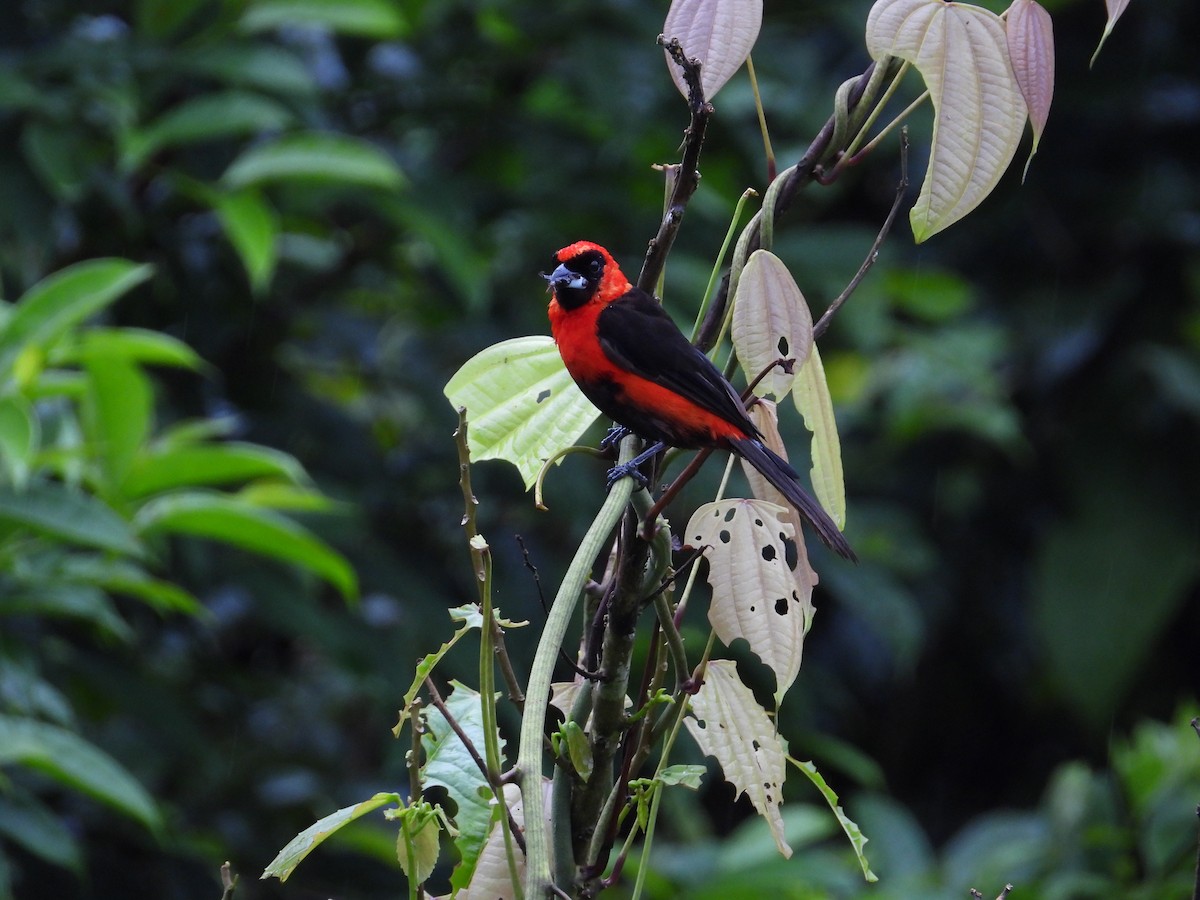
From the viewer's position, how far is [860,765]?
2.82 m

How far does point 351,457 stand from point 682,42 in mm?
2088

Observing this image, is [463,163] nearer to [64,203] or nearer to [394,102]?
[394,102]

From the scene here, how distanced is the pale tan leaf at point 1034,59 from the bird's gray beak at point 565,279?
810mm

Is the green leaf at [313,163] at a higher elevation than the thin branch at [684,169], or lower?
higher

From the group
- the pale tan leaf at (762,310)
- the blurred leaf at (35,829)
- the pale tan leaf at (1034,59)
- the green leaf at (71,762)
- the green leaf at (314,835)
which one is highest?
the pale tan leaf at (1034,59)

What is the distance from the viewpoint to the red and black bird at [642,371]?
106 cm

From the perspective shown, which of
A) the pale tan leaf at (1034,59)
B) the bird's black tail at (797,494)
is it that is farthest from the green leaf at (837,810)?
the pale tan leaf at (1034,59)

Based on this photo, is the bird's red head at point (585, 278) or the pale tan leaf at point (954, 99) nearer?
the pale tan leaf at point (954, 99)

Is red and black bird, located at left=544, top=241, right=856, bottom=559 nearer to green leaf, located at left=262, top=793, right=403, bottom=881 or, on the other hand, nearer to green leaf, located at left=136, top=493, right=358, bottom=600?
green leaf, located at left=262, top=793, right=403, bottom=881

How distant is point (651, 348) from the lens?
1.42m

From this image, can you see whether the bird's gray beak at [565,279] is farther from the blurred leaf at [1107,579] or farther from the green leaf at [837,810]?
the blurred leaf at [1107,579]

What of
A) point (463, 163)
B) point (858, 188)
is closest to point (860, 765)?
point (463, 163)

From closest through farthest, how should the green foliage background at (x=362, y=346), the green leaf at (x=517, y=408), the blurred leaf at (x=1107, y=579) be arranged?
the green leaf at (x=517, y=408)
the green foliage background at (x=362, y=346)
the blurred leaf at (x=1107, y=579)

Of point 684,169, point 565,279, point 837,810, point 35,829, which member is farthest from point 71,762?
point 684,169
